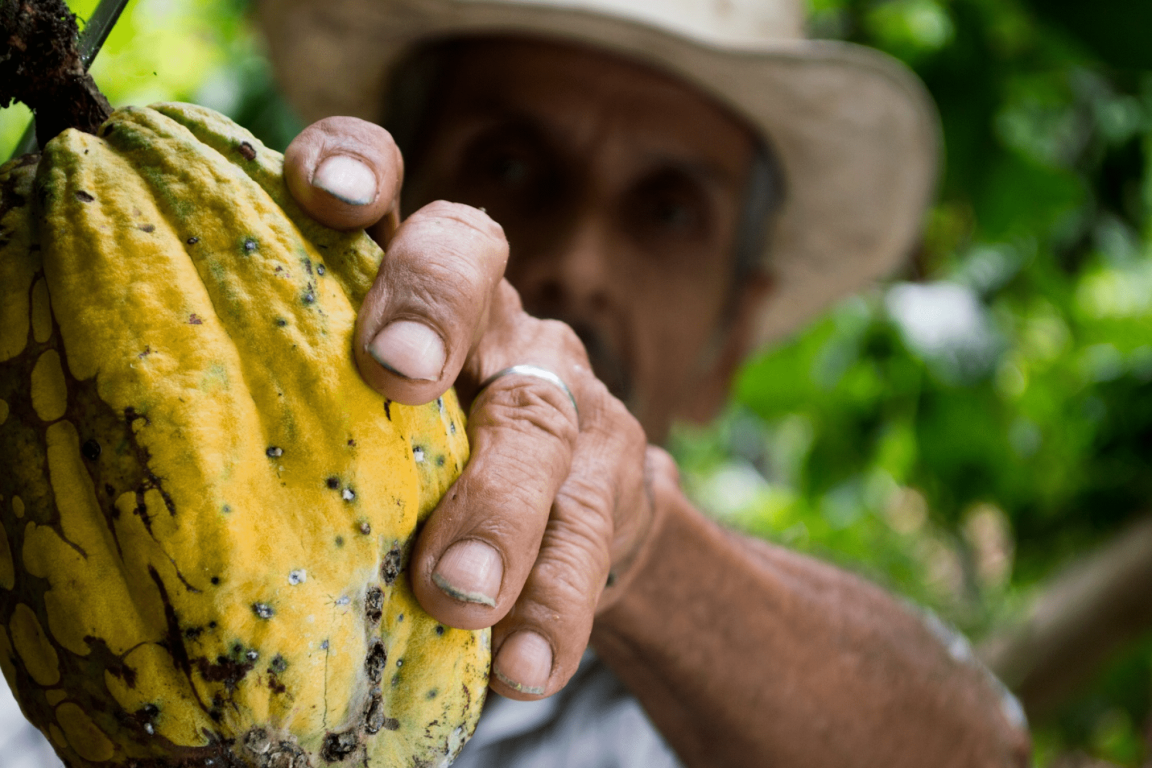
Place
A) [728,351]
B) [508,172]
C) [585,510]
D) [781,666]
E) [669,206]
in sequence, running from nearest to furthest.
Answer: [585,510] < [781,666] < [508,172] < [669,206] < [728,351]

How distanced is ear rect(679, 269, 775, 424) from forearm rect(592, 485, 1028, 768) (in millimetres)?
771

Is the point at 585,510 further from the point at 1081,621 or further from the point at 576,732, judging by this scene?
the point at 1081,621

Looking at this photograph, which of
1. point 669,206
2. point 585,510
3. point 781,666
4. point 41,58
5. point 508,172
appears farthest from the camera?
point 669,206

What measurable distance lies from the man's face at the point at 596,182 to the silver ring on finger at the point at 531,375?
2.99 ft

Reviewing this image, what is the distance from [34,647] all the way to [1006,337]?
2.63 m

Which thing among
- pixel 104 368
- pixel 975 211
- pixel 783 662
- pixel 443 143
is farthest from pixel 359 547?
pixel 975 211

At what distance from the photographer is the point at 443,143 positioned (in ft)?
5.76

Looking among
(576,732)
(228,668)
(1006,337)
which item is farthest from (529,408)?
(1006,337)

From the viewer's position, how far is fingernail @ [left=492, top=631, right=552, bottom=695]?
1.89ft

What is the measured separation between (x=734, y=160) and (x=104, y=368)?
1.68 metres

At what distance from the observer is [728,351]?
2.38 m

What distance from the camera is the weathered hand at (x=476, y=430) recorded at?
1.72ft

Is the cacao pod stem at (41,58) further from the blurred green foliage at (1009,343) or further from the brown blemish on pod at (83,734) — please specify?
the blurred green foliage at (1009,343)

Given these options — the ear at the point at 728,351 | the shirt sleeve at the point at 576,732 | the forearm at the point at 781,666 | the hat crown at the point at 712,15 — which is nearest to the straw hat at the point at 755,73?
the hat crown at the point at 712,15
